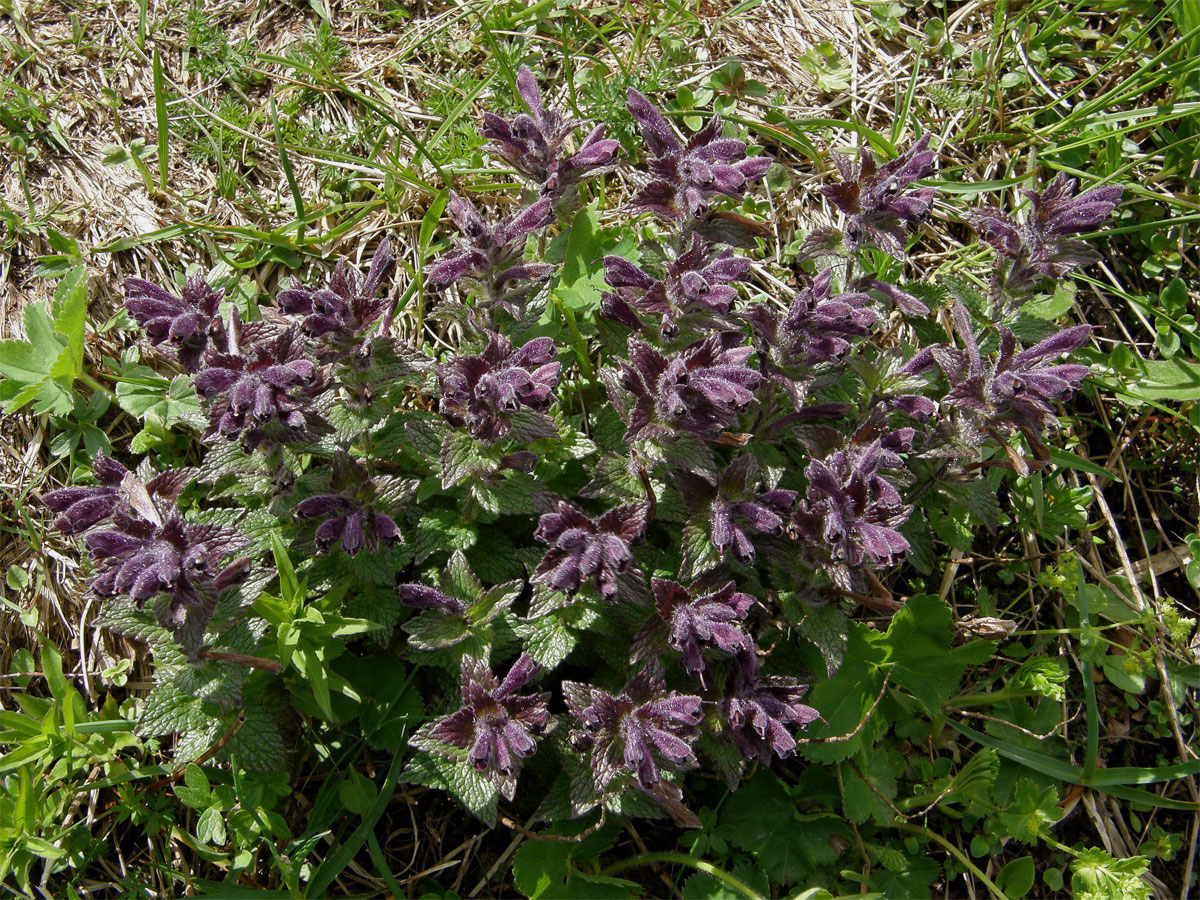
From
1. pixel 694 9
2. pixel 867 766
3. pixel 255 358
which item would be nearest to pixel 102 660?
pixel 255 358

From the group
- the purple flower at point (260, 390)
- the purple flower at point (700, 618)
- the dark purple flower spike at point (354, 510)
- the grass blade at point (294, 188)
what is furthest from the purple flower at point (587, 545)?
the grass blade at point (294, 188)

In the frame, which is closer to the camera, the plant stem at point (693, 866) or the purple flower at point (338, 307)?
the purple flower at point (338, 307)

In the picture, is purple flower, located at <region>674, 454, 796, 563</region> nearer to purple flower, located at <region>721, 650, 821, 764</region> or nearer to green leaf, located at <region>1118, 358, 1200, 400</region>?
purple flower, located at <region>721, 650, 821, 764</region>

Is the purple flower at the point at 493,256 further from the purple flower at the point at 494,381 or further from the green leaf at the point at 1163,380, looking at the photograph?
the green leaf at the point at 1163,380

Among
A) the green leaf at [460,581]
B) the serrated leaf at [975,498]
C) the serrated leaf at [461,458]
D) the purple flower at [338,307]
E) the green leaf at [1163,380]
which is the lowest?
the green leaf at [1163,380]

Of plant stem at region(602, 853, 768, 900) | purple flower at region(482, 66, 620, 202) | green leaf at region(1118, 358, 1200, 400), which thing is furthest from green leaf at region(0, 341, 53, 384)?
green leaf at region(1118, 358, 1200, 400)

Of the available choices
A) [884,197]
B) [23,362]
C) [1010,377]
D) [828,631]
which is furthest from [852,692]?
[23,362]

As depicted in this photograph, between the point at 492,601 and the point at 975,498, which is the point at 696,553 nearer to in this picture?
the point at 492,601
